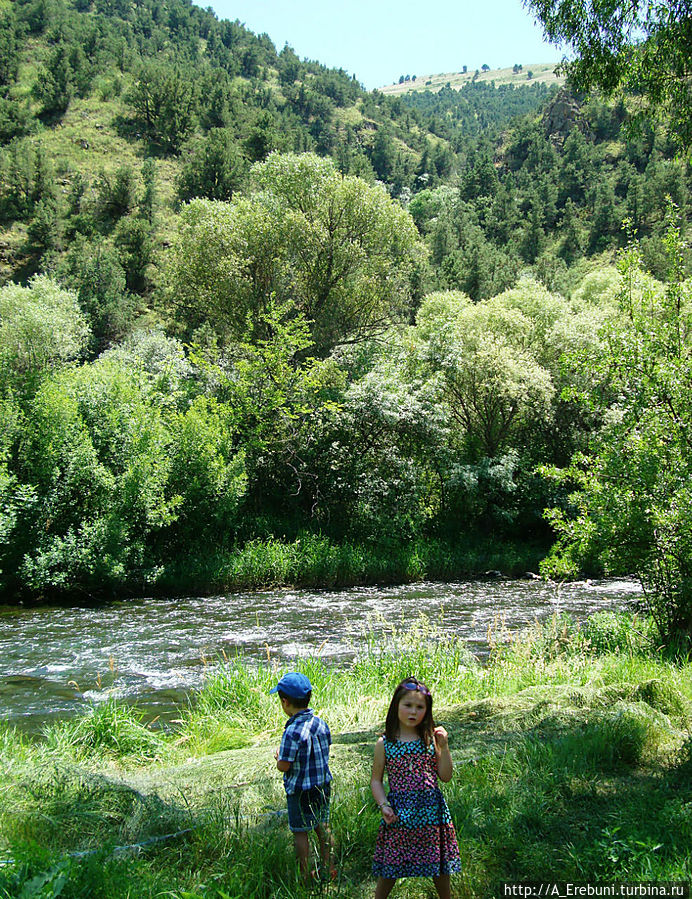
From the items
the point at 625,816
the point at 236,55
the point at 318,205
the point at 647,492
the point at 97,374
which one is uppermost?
the point at 236,55

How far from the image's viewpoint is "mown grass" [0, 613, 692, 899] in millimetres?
3492

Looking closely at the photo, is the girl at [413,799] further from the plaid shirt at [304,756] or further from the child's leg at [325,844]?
the plaid shirt at [304,756]

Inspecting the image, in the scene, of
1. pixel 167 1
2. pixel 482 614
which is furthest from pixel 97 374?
pixel 167 1

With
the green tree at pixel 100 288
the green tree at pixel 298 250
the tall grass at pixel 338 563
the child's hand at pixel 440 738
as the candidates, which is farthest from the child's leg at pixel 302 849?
the green tree at pixel 100 288

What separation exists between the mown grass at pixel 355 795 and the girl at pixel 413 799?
0.43m

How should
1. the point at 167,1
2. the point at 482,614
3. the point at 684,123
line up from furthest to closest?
the point at 167,1
the point at 482,614
the point at 684,123

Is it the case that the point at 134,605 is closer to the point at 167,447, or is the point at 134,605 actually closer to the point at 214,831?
the point at 167,447

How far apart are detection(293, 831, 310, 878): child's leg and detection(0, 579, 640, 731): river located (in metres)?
5.06

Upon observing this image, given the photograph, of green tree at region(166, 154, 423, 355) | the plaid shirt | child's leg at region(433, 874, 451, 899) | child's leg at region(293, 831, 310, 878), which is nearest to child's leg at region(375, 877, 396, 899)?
child's leg at region(433, 874, 451, 899)

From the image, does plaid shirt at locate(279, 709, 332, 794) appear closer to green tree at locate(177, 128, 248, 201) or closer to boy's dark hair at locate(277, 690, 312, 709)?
boy's dark hair at locate(277, 690, 312, 709)

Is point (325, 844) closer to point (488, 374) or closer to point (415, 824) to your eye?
point (415, 824)

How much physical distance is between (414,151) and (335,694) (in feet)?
451

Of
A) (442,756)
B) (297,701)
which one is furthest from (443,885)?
(297,701)

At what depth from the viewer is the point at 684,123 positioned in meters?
8.23
